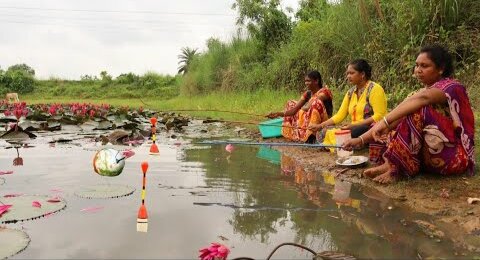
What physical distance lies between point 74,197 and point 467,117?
3178 millimetres

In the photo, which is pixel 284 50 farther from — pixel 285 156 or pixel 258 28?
pixel 285 156

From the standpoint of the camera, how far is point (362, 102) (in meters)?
4.91

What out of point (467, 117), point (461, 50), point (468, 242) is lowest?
point (468, 242)

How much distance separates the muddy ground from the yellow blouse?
0.70 meters

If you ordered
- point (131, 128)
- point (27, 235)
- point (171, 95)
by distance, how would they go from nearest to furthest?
point (27, 235) < point (131, 128) < point (171, 95)

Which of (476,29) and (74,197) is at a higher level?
(476,29)

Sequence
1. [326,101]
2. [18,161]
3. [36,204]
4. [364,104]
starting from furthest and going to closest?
[326,101]
[364,104]
[18,161]
[36,204]

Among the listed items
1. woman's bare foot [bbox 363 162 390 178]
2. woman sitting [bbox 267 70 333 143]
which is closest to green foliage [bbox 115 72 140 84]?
woman sitting [bbox 267 70 333 143]

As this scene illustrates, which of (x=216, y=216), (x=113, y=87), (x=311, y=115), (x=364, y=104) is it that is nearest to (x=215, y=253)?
(x=216, y=216)

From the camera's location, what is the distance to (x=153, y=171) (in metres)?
4.45

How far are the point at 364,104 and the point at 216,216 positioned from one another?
2.66 metres

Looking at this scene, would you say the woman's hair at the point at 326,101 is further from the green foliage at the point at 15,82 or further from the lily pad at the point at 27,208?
the green foliage at the point at 15,82

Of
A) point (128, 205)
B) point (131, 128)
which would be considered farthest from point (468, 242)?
point (131, 128)

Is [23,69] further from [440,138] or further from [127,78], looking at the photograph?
[440,138]
